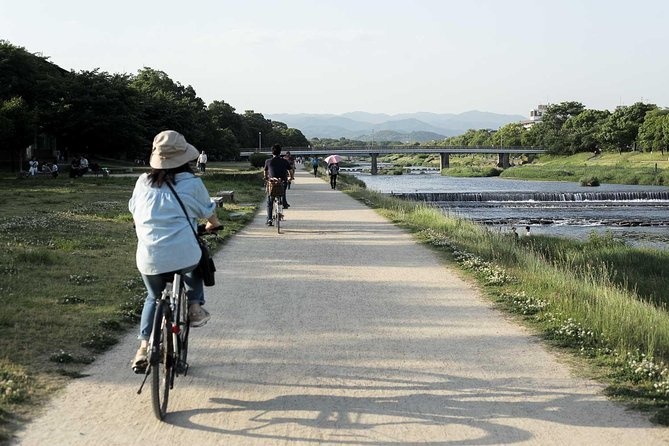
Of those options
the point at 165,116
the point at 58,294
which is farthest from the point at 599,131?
the point at 58,294

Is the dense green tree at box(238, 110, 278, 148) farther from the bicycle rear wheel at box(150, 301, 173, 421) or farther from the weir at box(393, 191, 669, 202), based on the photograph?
the bicycle rear wheel at box(150, 301, 173, 421)

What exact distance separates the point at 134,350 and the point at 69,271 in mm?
4022

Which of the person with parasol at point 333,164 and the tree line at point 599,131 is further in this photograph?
the tree line at point 599,131

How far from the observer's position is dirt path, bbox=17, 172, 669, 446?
4.44 metres

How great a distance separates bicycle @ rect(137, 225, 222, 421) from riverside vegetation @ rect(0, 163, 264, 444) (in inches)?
33.6

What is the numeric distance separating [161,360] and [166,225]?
887mm

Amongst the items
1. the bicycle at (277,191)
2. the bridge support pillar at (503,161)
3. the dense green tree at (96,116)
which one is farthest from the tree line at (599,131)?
the bicycle at (277,191)

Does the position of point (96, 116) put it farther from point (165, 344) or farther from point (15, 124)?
point (165, 344)

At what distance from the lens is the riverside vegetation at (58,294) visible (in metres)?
5.40

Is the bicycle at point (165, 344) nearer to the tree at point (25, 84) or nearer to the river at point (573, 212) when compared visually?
the river at point (573, 212)

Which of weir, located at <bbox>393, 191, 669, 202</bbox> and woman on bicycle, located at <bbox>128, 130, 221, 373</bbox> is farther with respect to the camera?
weir, located at <bbox>393, 191, 669, 202</bbox>

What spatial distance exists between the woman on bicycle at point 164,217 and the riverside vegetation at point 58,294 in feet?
3.49

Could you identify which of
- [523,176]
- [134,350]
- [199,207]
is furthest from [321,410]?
[523,176]

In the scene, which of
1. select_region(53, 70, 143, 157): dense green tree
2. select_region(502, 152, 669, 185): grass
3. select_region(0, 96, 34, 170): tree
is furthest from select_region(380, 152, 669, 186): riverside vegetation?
select_region(0, 96, 34, 170): tree
